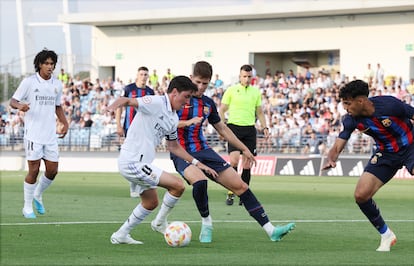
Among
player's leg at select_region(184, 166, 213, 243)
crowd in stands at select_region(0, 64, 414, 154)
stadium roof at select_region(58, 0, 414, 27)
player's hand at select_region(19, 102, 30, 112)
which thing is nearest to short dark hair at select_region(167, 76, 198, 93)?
player's leg at select_region(184, 166, 213, 243)

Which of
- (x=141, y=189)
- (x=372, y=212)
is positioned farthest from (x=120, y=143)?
(x=372, y=212)

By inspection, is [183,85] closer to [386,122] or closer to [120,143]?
[386,122]

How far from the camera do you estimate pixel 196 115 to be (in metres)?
11.8

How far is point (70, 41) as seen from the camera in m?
56.1

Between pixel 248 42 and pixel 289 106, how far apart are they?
426 inches

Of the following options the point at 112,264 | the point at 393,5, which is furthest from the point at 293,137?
the point at 112,264

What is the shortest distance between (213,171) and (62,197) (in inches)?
359

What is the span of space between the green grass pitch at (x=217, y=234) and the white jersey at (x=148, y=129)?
107cm

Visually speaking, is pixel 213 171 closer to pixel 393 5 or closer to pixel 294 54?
pixel 393 5

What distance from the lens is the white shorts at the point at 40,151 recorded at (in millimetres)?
14109

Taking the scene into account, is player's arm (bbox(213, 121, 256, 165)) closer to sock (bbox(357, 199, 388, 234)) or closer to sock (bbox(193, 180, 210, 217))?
sock (bbox(193, 180, 210, 217))

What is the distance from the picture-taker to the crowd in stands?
34.4 m

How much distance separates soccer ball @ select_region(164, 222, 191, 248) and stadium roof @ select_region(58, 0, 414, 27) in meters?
33.0

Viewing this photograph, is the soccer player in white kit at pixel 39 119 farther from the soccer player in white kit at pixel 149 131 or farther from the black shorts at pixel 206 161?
the soccer player in white kit at pixel 149 131
